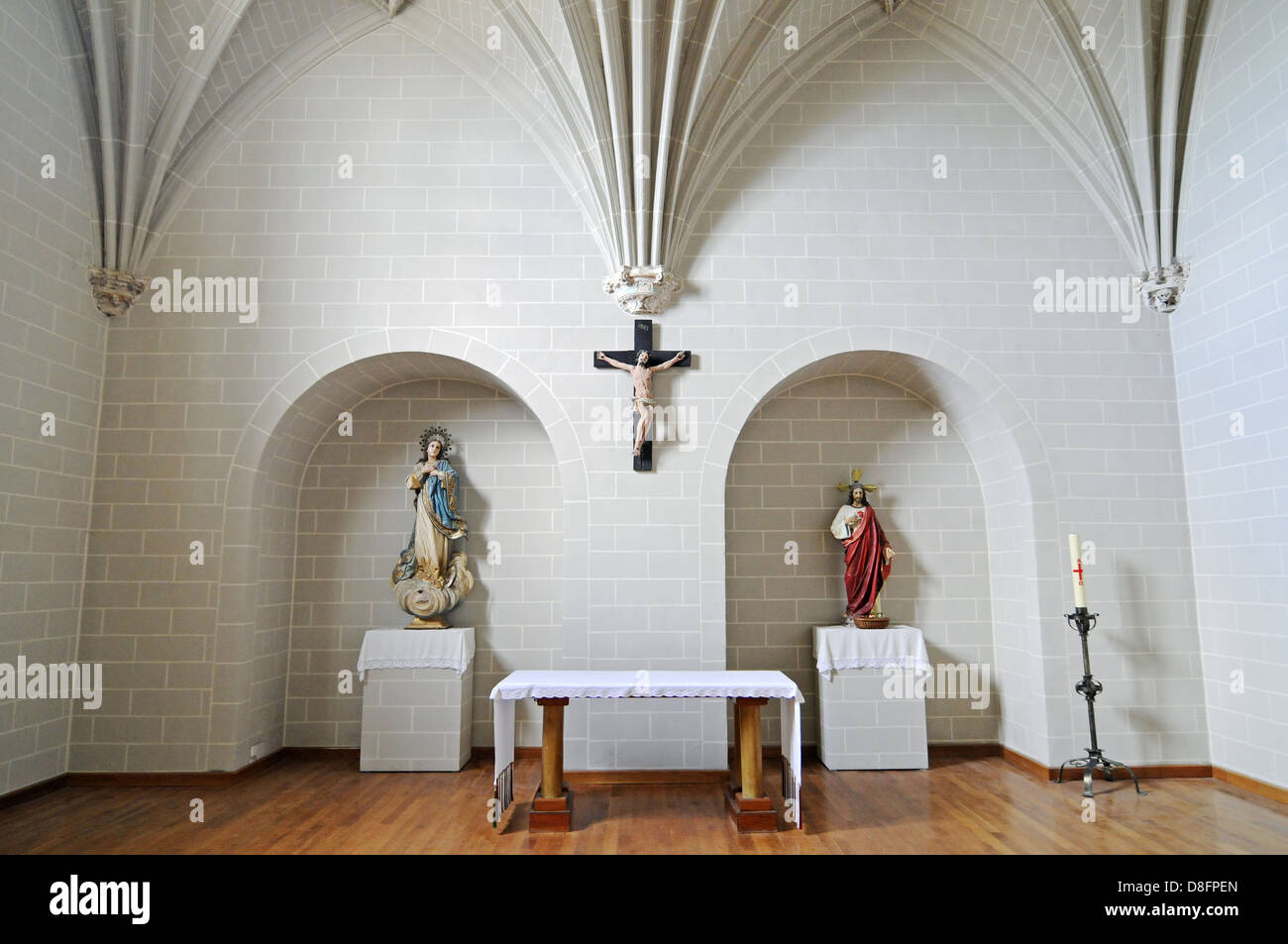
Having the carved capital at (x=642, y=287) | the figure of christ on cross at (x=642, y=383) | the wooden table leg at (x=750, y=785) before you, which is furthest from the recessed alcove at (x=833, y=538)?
the wooden table leg at (x=750, y=785)

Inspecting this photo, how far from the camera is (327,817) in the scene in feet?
15.9

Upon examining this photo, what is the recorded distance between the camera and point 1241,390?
547 cm

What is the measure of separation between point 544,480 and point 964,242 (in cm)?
404

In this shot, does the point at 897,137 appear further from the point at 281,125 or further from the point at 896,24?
the point at 281,125

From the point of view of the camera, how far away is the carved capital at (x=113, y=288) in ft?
19.0

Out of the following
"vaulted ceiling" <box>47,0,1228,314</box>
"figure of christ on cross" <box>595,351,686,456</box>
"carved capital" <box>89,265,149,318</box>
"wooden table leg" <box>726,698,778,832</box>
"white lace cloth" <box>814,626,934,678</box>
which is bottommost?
"wooden table leg" <box>726,698,778,832</box>

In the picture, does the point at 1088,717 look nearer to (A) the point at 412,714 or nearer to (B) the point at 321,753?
(A) the point at 412,714

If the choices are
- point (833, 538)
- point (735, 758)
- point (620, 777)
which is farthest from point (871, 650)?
point (620, 777)

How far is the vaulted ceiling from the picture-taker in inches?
224

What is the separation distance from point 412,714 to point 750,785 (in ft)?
8.89

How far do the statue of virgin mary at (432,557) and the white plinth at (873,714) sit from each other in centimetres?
302

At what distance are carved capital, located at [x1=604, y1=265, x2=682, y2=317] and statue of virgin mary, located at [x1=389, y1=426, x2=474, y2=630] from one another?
1.95 metres

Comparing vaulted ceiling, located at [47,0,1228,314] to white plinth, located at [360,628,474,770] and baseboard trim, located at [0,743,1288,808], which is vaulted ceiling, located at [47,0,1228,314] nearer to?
white plinth, located at [360,628,474,770]

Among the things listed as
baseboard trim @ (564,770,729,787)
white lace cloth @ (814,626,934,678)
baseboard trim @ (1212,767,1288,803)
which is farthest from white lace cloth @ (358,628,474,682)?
baseboard trim @ (1212,767,1288,803)
